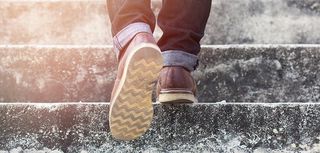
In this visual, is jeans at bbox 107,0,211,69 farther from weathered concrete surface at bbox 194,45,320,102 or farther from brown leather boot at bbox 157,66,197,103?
weathered concrete surface at bbox 194,45,320,102

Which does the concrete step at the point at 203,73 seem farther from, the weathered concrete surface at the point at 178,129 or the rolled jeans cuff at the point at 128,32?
the rolled jeans cuff at the point at 128,32

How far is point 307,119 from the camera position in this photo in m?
1.78

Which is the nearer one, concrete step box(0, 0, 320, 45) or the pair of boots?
the pair of boots

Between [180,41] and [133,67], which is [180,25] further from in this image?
[133,67]

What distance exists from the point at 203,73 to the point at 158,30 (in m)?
0.55

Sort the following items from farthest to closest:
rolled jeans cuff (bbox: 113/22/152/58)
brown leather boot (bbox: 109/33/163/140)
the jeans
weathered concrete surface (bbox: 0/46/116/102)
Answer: weathered concrete surface (bbox: 0/46/116/102)
the jeans
rolled jeans cuff (bbox: 113/22/152/58)
brown leather boot (bbox: 109/33/163/140)

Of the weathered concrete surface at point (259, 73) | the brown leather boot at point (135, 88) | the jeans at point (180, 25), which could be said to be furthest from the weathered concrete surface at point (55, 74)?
the brown leather boot at point (135, 88)

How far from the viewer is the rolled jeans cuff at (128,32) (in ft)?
5.57

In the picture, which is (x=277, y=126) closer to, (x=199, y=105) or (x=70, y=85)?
(x=199, y=105)

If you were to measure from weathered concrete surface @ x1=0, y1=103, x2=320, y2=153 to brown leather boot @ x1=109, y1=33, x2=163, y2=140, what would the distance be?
4.3 inches

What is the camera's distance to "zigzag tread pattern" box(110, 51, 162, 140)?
1.56 m

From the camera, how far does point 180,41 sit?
1.85 meters

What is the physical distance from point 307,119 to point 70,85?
0.92m

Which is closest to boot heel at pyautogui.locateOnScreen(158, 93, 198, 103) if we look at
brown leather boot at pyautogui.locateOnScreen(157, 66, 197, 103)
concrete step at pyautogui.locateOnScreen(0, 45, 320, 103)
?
brown leather boot at pyautogui.locateOnScreen(157, 66, 197, 103)
